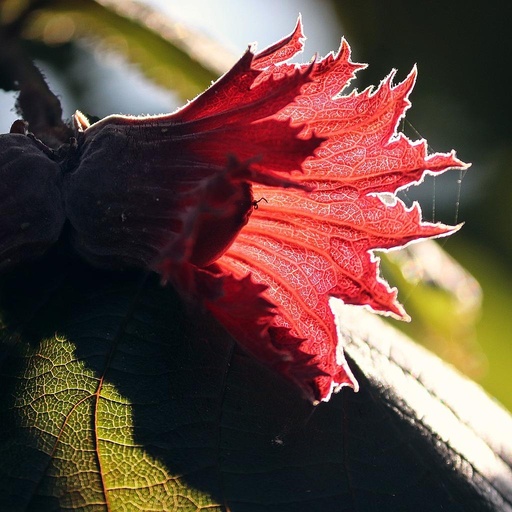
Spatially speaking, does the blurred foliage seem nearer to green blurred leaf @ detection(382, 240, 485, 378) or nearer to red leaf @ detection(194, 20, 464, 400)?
green blurred leaf @ detection(382, 240, 485, 378)

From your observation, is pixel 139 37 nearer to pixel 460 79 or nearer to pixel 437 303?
pixel 437 303

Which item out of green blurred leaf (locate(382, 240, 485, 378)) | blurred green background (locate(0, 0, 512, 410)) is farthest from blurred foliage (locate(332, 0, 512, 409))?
green blurred leaf (locate(382, 240, 485, 378))

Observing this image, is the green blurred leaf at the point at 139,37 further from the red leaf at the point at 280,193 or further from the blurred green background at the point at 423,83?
the red leaf at the point at 280,193

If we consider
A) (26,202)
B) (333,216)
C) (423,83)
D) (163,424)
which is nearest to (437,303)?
(333,216)

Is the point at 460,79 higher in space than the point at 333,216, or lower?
lower

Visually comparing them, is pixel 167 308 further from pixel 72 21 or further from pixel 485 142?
pixel 485 142
